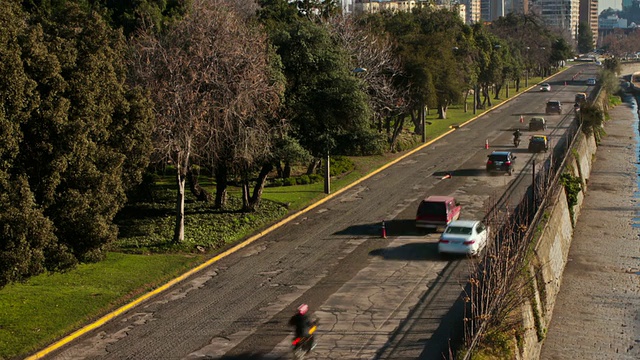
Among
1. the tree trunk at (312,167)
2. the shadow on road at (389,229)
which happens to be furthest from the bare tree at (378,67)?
the shadow on road at (389,229)

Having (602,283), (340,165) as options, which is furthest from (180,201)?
(340,165)

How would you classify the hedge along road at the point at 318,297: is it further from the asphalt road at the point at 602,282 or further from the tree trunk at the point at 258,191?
the asphalt road at the point at 602,282

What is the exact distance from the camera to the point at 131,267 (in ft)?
97.1

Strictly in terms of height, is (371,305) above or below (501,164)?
below

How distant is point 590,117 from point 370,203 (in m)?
31.2

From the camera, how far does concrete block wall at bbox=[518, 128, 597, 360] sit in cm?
2456

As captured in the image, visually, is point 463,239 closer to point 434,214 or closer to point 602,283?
point 434,214

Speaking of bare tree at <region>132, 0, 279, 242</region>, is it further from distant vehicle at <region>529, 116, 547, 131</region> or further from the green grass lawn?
distant vehicle at <region>529, 116, 547, 131</region>

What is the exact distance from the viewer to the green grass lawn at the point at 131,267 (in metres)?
23.6

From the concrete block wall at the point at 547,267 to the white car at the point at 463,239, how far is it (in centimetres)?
227

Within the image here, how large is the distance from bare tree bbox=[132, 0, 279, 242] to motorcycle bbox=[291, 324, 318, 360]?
1284 cm

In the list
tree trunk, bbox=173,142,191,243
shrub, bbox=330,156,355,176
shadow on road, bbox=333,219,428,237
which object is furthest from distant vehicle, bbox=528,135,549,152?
tree trunk, bbox=173,142,191,243

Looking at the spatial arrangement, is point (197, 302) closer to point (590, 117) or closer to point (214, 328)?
point (214, 328)

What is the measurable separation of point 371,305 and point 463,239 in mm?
6328
